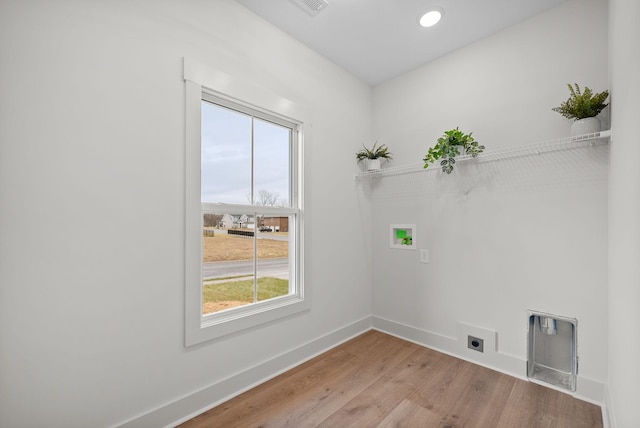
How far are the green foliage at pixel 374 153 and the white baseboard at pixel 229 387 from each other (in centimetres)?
170

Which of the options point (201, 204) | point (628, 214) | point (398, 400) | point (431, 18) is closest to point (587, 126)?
point (628, 214)

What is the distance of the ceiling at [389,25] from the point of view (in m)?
2.01

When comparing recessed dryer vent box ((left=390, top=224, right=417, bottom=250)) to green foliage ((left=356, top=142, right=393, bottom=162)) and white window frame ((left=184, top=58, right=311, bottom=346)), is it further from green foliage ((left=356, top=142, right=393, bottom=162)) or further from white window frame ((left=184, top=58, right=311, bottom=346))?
white window frame ((left=184, top=58, right=311, bottom=346))

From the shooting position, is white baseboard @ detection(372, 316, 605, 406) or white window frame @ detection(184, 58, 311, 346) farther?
white baseboard @ detection(372, 316, 605, 406)

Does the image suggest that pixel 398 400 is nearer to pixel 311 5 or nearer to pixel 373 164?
pixel 373 164

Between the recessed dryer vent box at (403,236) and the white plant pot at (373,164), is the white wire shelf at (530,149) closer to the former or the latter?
the white plant pot at (373,164)

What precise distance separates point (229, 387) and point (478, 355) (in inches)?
74.8

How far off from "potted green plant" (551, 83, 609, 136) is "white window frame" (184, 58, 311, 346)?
1.85 meters

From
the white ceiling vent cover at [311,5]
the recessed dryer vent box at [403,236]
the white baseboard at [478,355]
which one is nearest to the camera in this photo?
the white baseboard at [478,355]

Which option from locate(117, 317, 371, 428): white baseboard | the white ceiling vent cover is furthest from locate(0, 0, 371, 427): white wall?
the white ceiling vent cover

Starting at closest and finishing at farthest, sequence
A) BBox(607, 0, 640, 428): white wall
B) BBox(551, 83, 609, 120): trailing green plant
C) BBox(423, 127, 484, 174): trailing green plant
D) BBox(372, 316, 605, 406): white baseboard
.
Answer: BBox(607, 0, 640, 428): white wall, BBox(551, 83, 609, 120): trailing green plant, BBox(372, 316, 605, 406): white baseboard, BBox(423, 127, 484, 174): trailing green plant

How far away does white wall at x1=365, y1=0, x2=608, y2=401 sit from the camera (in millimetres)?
1862

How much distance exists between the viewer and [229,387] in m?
1.87

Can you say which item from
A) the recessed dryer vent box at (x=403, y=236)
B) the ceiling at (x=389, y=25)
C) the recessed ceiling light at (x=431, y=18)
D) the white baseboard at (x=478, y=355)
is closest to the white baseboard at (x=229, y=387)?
the white baseboard at (x=478, y=355)
